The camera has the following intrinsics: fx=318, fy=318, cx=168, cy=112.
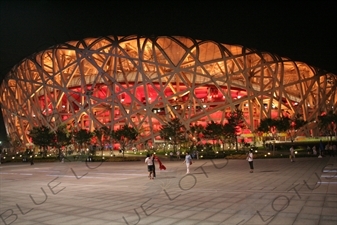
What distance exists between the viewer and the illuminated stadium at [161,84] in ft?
159

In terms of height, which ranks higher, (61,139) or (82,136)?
(82,136)

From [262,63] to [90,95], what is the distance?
27539 millimetres

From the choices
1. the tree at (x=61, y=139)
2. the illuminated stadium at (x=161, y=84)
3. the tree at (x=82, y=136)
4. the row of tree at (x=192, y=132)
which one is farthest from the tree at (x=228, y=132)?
the tree at (x=61, y=139)

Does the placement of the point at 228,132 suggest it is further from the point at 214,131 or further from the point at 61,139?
the point at 61,139

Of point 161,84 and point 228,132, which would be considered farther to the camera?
point 161,84

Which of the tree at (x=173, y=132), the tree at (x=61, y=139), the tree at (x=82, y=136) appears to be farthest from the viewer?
the tree at (x=82, y=136)

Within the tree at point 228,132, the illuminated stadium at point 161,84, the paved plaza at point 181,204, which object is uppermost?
the illuminated stadium at point 161,84

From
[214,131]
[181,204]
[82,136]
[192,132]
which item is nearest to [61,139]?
[82,136]

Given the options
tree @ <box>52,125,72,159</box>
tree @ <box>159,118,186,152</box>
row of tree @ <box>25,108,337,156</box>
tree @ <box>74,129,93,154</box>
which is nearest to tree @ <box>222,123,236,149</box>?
row of tree @ <box>25,108,337,156</box>

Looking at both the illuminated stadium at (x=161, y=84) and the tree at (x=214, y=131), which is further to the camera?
the illuminated stadium at (x=161, y=84)

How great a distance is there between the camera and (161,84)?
4859 centimetres

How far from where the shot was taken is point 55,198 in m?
10.8

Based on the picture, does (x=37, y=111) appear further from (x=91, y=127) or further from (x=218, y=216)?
(x=218, y=216)

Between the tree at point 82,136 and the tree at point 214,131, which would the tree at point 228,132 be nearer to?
the tree at point 214,131
